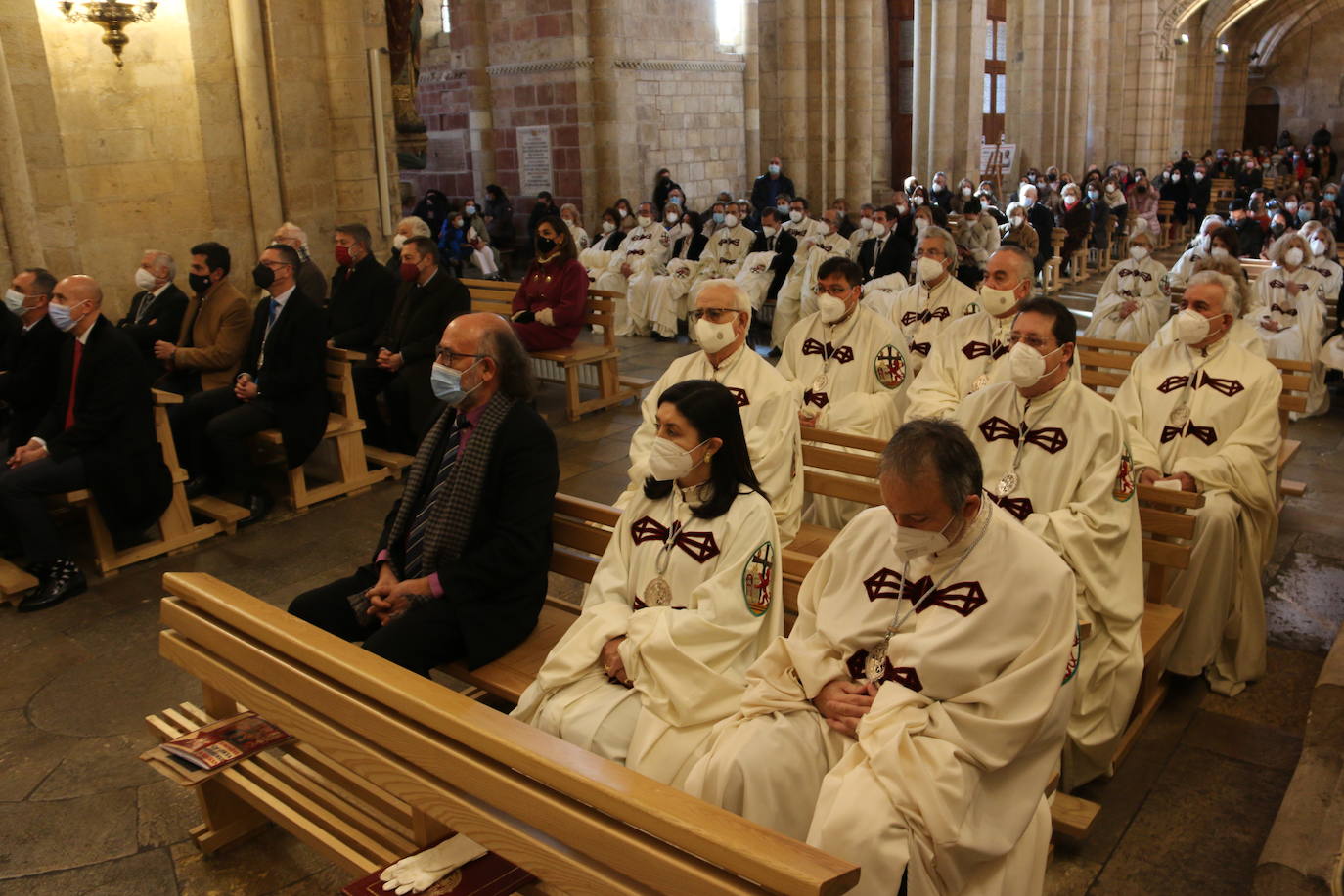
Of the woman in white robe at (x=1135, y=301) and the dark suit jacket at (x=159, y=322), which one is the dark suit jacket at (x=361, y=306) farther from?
the woman in white robe at (x=1135, y=301)

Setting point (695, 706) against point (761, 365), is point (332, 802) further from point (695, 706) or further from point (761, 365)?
point (761, 365)

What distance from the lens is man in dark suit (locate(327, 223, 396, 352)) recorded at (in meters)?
8.02

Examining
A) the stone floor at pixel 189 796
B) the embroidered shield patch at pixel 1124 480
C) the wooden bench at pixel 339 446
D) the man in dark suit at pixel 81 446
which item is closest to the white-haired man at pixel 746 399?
the embroidered shield patch at pixel 1124 480

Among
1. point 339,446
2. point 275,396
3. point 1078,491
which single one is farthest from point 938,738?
point 339,446

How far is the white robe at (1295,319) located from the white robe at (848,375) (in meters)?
4.49

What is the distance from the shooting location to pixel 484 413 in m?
3.98

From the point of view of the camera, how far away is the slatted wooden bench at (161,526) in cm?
589

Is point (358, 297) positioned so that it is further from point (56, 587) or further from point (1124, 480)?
point (1124, 480)

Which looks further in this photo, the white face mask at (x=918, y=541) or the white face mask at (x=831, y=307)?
the white face mask at (x=831, y=307)

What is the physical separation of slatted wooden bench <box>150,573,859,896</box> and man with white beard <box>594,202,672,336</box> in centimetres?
963

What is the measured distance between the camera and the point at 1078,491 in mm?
4199

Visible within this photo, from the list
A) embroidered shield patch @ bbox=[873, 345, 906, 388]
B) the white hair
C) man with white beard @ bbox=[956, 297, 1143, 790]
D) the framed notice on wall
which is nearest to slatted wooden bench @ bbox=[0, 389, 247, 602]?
embroidered shield patch @ bbox=[873, 345, 906, 388]

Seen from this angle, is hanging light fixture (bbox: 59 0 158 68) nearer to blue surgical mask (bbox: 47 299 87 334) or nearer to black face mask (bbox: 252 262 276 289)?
black face mask (bbox: 252 262 276 289)

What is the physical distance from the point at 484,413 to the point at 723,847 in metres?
2.15
